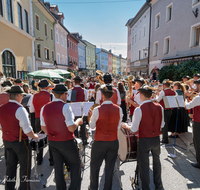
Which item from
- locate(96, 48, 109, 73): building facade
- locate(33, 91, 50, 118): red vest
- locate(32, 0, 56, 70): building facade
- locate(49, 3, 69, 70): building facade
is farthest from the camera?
locate(96, 48, 109, 73): building facade

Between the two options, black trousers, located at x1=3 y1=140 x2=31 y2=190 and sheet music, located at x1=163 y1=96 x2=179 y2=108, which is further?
sheet music, located at x1=163 y1=96 x2=179 y2=108

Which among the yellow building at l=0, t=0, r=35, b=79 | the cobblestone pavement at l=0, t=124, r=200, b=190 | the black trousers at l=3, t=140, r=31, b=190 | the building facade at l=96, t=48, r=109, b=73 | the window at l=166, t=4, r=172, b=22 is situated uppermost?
the building facade at l=96, t=48, r=109, b=73

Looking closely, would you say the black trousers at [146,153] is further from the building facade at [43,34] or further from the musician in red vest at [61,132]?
the building facade at [43,34]

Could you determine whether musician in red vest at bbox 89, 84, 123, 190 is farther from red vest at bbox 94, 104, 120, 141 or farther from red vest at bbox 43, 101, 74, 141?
red vest at bbox 43, 101, 74, 141

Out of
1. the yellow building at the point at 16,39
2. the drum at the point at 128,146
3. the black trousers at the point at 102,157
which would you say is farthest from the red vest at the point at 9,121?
the yellow building at the point at 16,39

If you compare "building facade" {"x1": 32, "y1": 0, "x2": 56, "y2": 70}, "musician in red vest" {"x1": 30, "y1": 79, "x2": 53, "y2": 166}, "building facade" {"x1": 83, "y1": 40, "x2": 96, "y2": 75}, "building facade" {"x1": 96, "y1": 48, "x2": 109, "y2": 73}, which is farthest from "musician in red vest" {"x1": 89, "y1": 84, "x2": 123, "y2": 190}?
"building facade" {"x1": 96, "y1": 48, "x2": 109, "y2": 73}

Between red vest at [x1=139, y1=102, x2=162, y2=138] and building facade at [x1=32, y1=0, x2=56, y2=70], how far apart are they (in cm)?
1574

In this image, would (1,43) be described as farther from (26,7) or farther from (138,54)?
(138,54)

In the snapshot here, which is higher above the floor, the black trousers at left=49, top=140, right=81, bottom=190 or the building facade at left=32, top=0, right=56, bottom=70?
the building facade at left=32, top=0, right=56, bottom=70

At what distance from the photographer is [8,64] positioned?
1150cm

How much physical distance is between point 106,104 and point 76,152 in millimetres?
1036

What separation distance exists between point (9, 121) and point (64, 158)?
1165 millimetres

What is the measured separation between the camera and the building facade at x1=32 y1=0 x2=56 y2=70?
16284mm

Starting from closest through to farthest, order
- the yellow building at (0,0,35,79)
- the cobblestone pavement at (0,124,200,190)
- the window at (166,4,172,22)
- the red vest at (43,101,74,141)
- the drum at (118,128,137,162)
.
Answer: the red vest at (43,101,74,141), the drum at (118,128,137,162), the cobblestone pavement at (0,124,200,190), the yellow building at (0,0,35,79), the window at (166,4,172,22)
